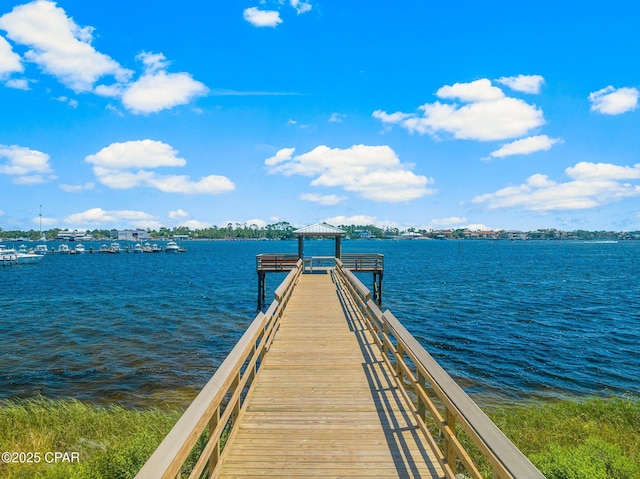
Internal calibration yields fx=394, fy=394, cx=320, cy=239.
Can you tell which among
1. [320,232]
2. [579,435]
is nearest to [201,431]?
[579,435]

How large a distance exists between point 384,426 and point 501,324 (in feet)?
63.8

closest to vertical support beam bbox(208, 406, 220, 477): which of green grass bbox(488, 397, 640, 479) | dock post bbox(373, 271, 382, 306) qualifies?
green grass bbox(488, 397, 640, 479)

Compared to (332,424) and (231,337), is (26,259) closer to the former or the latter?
(231,337)

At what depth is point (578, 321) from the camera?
23.0 meters

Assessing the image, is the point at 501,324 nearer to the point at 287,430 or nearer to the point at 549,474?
the point at 549,474

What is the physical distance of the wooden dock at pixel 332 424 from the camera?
2.85 meters

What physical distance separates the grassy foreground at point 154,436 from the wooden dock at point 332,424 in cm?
125

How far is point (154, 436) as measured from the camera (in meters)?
7.39

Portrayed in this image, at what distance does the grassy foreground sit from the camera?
19.6ft

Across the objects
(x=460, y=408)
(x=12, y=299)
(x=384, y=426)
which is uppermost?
(x=460, y=408)

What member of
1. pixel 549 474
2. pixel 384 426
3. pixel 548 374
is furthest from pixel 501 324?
pixel 384 426

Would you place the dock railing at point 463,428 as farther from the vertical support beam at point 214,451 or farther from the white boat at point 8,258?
the white boat at point 8,258

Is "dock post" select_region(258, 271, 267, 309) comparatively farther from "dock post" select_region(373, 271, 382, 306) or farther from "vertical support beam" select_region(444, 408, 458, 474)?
"vertical support beam" select_region(444, 408, 458, 474)

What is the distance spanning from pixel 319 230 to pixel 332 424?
822 inches
